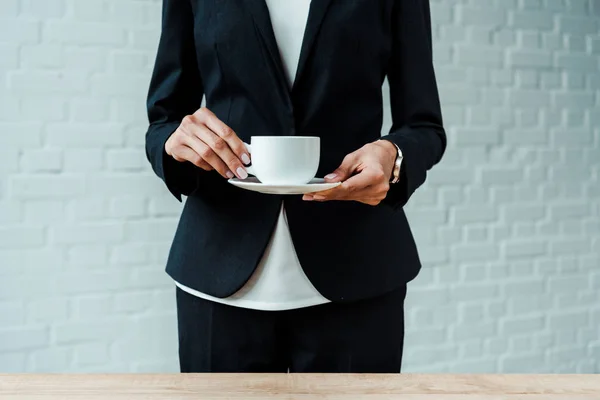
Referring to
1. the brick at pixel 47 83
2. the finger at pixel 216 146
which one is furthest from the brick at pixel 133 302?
the finger at pixel 216 146

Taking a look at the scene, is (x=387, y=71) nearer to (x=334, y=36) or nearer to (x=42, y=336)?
(x=334, y=36)

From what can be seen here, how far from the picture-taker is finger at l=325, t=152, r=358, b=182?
82 cm

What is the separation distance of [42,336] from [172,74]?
1.13 metres

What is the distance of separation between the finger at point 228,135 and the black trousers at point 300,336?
0.78 ft

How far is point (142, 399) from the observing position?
737mm

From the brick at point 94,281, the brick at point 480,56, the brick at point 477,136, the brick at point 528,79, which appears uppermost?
the brick at point 480,56

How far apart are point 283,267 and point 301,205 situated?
0.09m

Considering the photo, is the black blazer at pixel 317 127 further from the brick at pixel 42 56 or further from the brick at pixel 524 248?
the brick at pixel 524 248

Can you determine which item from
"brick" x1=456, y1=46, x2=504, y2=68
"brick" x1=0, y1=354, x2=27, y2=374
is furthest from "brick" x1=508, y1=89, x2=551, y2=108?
"brick" x1=0, y1=354, x2=27, y2=374

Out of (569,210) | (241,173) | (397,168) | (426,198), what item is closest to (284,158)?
(241,173)

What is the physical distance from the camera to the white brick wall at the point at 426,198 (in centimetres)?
182

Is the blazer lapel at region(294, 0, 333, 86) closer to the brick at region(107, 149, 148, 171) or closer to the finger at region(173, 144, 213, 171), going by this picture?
the finger at region(173, 144, 213, 171)

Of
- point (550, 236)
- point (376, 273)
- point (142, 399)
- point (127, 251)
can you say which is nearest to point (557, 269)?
point (550, 236)

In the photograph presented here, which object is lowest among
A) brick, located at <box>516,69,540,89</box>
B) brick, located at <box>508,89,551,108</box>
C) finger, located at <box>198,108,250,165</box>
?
finger, located at <box>198,108,250,165</box>
